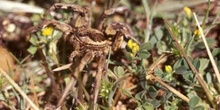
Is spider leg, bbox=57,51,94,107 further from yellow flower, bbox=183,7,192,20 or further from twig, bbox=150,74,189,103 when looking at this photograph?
yellow flower, bbox=183,7,192,20

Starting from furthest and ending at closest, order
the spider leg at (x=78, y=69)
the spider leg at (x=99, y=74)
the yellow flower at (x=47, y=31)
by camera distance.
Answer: the yellow flower at (x=47, y=31), the spider leg at (x=78, y=69), the spider leg at (x=99, y=74)

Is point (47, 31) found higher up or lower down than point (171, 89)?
higher up

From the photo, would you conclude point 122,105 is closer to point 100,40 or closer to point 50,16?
point 100,40

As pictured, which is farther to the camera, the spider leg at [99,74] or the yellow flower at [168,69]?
the yellow flower at [168,69]

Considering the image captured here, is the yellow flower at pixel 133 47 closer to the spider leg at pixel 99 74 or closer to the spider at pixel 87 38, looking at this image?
the spider at pixel 87 38

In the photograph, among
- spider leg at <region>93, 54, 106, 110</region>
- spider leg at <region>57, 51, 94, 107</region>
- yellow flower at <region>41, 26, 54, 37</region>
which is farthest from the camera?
yellow flower at <region>41, 26, 54, 37</region>

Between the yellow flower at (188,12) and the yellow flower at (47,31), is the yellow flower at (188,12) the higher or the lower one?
the higher one

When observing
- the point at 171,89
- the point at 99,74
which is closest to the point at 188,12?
the point at 171,89

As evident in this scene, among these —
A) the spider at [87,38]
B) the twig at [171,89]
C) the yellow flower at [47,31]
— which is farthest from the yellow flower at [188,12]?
the yellow flower at [47,31]

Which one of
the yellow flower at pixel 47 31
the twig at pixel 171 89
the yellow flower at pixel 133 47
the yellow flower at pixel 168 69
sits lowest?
the twig at pixel 171 89

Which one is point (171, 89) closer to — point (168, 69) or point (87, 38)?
point (168, 69)

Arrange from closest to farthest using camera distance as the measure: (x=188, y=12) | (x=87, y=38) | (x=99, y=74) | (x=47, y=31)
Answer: (x=99, y=74)
(x=87, y=38)
(x=47, y=31)
(x=188, y=12)

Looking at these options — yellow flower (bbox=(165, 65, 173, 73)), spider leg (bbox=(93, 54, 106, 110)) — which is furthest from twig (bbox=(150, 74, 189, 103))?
spider leg (bbox=(93, 54, 106, 110))
